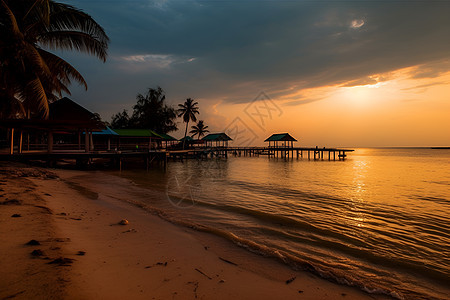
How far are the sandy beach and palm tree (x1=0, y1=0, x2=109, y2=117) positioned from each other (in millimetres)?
6654

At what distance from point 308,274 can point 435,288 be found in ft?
7.67

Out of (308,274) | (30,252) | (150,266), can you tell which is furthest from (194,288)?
(30,252)

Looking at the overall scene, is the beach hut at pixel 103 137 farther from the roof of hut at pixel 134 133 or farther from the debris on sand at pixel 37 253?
the debris on sand at pixel 37 253

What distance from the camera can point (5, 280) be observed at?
2621mm

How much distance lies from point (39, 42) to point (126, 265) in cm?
1315

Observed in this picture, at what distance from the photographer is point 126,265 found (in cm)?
365

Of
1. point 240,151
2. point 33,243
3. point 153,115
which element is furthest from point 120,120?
point 33,243

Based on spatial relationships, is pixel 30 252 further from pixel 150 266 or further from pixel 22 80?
pixel 22 80

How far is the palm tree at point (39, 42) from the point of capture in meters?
8.90

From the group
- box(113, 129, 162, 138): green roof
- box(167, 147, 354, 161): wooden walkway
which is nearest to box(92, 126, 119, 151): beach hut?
box(113, 129, 162, 138): green roof

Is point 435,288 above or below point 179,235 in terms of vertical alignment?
below

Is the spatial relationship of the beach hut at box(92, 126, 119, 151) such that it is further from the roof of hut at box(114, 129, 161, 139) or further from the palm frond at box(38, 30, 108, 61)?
the palm frond at box(38, 30, 108, 61)

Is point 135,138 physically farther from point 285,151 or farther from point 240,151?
point 285,151

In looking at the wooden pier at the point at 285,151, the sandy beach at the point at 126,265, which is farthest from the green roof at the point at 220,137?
the sandy beach at the point at 126,265
